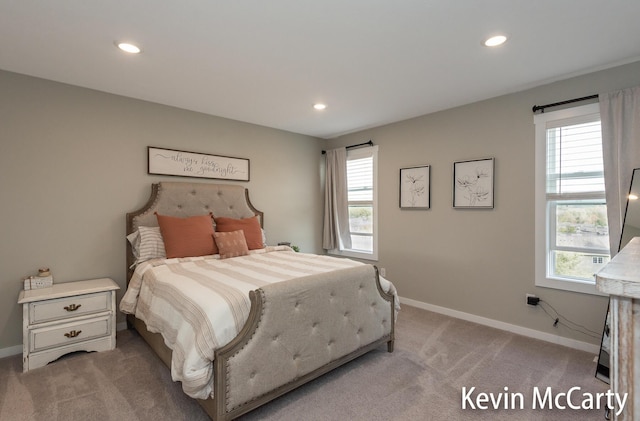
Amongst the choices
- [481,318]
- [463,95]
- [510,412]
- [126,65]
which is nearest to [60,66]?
[126,65]

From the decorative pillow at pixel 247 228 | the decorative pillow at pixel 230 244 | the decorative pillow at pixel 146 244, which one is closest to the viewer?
the decorative pillow at pixel 146 244

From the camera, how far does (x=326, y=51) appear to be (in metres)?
2.30

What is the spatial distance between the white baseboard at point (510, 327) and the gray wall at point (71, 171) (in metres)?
3.11

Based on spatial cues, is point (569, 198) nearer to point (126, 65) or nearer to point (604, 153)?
point (604, 153)

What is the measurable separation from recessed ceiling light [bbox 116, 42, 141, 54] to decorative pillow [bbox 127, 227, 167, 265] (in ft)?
5.25

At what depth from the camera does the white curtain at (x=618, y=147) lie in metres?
2.40

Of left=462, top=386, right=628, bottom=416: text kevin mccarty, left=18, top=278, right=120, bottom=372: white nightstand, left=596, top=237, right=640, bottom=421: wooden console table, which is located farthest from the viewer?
left=18, top=278, right=120, bottom=372: white nightstand

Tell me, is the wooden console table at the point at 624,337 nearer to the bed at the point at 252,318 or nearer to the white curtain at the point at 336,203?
the bed at the point at 252,318

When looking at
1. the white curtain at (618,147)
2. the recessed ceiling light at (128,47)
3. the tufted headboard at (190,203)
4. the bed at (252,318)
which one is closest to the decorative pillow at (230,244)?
the bed at (252,318)

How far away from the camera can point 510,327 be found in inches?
123

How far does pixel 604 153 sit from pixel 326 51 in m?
2.33

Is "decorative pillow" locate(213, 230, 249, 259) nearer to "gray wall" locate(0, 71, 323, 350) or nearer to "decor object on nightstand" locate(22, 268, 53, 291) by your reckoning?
"gray wall" locate(0, 71, 323, 350)

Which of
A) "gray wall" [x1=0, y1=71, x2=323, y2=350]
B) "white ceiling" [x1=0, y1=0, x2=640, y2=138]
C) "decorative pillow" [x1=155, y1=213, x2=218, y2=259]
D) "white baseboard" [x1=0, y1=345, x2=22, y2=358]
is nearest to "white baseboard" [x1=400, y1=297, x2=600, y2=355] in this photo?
"white ceiling" [x1=0, y1=0, x2=640, y2=138]

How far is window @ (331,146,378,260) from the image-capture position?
4.37 m
